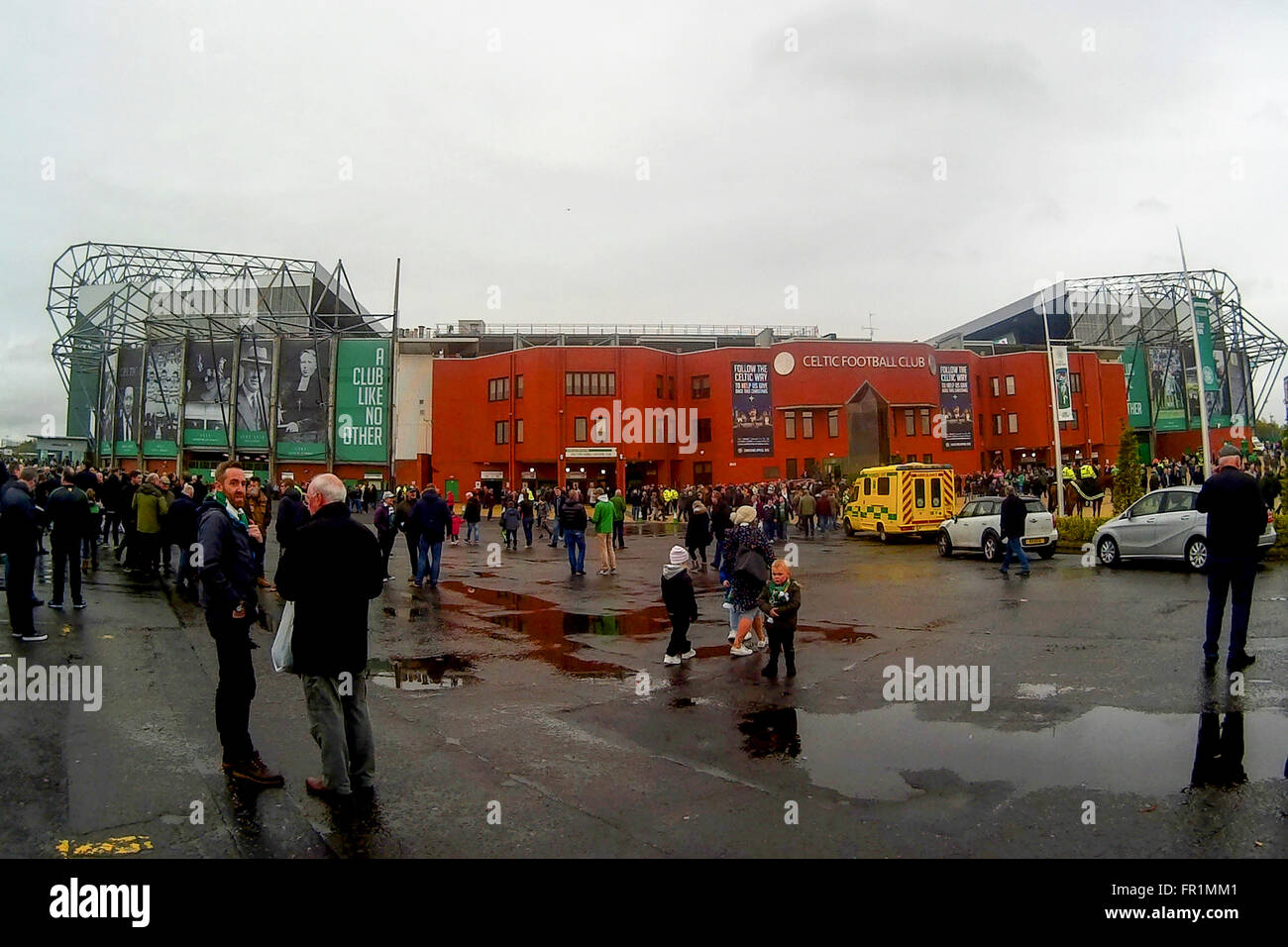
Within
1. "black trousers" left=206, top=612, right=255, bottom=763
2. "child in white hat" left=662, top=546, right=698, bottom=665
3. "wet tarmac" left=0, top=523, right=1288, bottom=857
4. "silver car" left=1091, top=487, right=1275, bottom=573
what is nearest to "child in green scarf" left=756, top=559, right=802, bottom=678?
→ "wet tarmac" left=0, top=523, right=1288, bottom=857

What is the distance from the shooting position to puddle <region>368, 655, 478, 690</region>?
24.5 ft

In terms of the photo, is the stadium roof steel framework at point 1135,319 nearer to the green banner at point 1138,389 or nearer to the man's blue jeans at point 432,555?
the green banner at point 1138,389

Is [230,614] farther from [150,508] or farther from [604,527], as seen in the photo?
[604,527]

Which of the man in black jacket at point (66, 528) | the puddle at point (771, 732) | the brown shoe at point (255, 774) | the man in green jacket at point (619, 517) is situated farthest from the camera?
the man in green jacket at point (619, 517)

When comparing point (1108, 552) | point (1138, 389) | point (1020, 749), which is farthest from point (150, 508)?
point (1138, 389)

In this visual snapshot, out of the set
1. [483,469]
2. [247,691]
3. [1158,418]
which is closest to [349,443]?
[483,469]

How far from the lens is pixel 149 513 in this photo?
1363 cm

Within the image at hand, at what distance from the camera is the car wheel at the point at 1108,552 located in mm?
14945

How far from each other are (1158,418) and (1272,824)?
70.3 m

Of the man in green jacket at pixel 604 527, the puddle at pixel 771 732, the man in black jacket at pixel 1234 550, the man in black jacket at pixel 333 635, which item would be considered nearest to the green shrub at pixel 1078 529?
the man in green jacket at pixel 604 527

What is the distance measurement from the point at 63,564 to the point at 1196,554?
16816 mm

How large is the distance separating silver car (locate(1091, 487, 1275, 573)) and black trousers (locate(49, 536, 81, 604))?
1638 centimetres

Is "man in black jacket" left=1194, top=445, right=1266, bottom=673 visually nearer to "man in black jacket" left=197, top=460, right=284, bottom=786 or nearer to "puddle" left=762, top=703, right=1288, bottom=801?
"puddle" left=762, top=703, right=1288, bottom=801

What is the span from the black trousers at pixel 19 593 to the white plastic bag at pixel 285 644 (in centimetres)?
572
